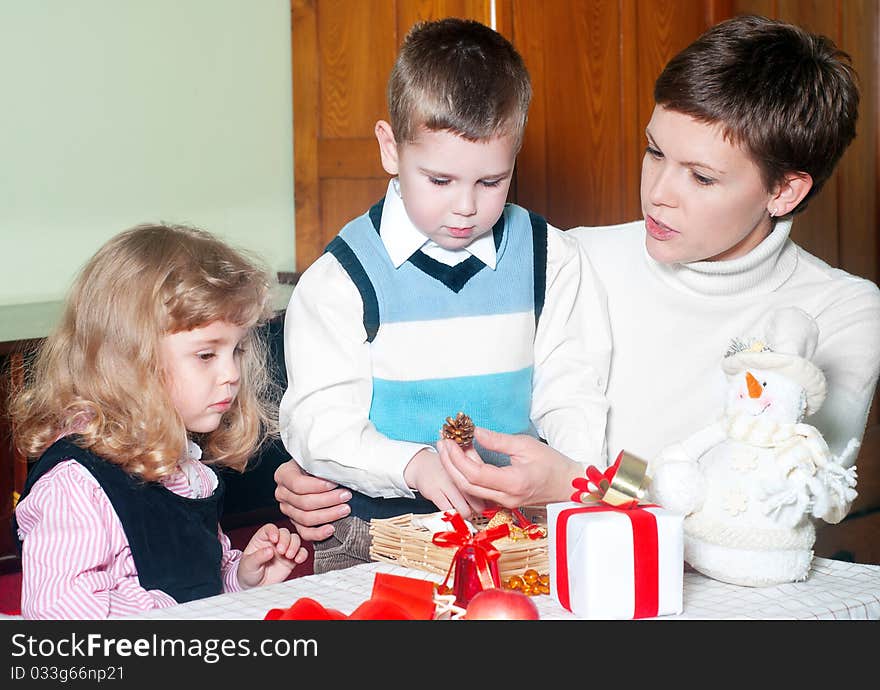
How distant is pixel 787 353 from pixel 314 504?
29.0 inches

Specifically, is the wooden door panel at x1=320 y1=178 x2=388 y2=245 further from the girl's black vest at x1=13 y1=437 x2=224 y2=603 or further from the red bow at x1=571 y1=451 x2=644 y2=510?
the red bow at x1=571 y1=451 x2=644 y2=510

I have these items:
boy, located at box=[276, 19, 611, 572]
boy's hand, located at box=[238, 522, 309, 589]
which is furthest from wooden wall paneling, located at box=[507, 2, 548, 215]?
boy's hand, located at box=[238, 522, 309, 589]

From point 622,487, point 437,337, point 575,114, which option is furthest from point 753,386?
point 575,114

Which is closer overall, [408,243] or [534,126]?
[408,243]

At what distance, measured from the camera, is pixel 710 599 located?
110 centimetres

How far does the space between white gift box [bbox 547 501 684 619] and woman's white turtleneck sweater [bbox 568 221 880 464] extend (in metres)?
0.60

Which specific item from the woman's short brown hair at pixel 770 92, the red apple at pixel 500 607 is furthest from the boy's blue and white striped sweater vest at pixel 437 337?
the red apple at pixel 500 607

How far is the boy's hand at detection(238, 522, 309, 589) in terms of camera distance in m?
1.54

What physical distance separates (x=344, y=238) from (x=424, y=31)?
0.31 meters

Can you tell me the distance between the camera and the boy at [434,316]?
1.43 meters

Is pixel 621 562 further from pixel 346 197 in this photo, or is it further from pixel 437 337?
pixel 346 197

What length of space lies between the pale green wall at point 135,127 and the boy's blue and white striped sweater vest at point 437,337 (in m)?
1.46

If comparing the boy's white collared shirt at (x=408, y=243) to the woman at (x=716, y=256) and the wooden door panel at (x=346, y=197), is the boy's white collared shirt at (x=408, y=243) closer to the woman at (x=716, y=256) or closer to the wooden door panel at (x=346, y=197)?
the woman at (x=716, y=256)
